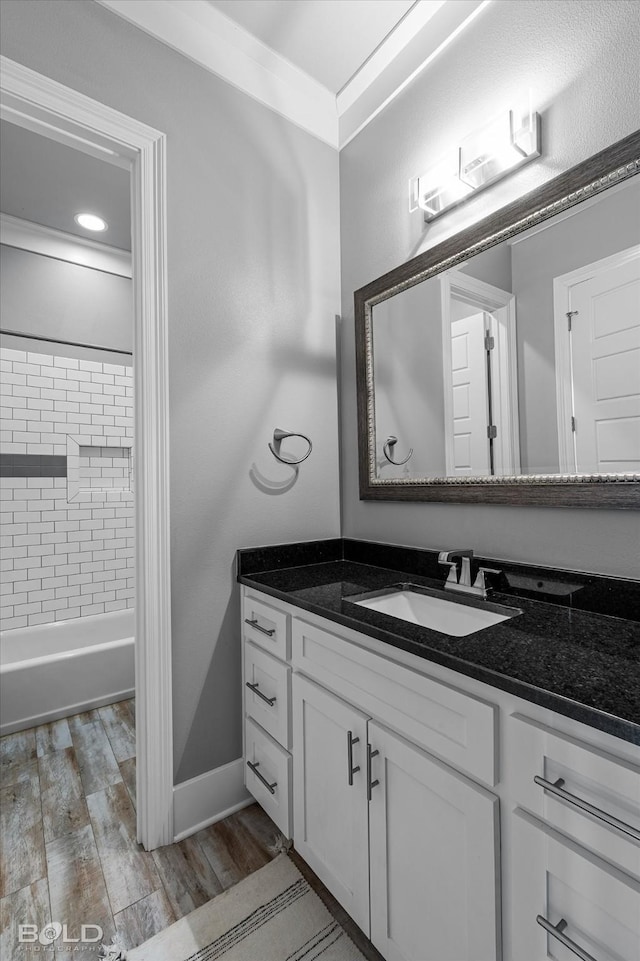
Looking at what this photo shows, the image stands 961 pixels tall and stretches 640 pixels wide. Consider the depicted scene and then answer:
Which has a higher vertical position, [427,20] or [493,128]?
[427,20]

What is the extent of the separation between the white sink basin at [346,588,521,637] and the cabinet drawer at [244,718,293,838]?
54 cm

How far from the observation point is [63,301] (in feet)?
9.40

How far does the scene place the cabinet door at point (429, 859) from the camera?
78cm

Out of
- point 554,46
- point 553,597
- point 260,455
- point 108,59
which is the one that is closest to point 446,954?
point 553,597

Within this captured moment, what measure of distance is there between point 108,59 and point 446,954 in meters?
2.51

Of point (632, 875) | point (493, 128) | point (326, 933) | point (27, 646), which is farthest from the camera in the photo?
point (27, 646)

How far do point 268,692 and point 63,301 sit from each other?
272 cm

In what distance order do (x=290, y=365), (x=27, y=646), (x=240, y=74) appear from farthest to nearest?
(x=27, y=646) < (x=290, y=365) < (x=240, y=74)

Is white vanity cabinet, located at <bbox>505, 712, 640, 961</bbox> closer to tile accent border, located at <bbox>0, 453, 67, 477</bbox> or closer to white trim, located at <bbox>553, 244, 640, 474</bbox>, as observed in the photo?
white trim, located at <bbox>553, 244, 640, 474</bbox>

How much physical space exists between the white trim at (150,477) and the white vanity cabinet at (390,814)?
1.60ft

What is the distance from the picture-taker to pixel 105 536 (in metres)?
3.03

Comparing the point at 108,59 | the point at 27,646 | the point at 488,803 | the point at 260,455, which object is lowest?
the point at 27,646

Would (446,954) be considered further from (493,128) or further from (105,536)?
(105,536)

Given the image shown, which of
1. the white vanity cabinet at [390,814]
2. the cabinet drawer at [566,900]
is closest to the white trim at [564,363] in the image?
the white vanity cabinet at [390,814]
